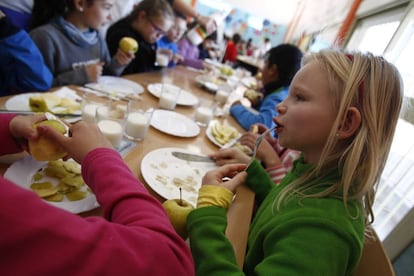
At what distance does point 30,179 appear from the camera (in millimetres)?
506

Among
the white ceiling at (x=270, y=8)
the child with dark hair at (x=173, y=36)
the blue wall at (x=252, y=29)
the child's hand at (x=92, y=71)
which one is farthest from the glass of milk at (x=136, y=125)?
the white ceiling at (x=270, y=8)

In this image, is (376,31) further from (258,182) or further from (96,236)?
(96,236)

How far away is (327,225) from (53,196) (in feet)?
1.89

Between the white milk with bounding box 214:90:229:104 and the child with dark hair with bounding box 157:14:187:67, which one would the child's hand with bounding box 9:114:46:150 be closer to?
the white milk with bounding box 214:90:229:104

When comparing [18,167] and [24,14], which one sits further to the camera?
[24,14]

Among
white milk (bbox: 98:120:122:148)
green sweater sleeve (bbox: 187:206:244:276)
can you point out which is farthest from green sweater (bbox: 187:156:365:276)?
white milk (bbox: 98:120:122:148)

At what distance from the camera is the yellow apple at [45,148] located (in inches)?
19.7

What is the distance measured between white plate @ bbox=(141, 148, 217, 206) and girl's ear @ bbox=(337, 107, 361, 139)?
1.40 ft

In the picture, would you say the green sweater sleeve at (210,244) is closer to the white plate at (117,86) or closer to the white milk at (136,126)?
the white milk at (136,126)

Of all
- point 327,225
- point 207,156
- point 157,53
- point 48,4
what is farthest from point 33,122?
point 157,53

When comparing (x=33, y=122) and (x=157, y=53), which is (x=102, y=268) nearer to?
(x=33, y=122)

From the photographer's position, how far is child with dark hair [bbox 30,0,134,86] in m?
1.19

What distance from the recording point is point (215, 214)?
1.74ft

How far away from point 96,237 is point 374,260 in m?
0.71
